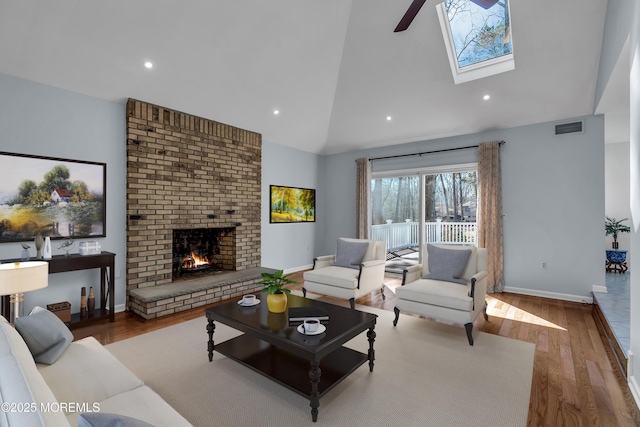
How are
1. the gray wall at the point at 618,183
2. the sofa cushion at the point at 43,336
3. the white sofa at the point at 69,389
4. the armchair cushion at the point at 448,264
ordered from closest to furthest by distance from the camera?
the white sofa at the point at 69,389 → the sofa cushion at the point at 43,336 → the armchair cushion at the point at 448,264 → the gray wall at the point at 618,183

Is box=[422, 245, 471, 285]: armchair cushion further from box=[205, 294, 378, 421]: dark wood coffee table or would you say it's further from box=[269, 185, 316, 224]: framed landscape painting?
box=[269, 185, 316, 224]: framed landscape painting

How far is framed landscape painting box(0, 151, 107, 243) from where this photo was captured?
3.25 m

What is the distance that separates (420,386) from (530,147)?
4253mm

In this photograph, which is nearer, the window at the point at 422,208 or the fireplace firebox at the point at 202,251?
the fireplace firebox at the point at 202,251

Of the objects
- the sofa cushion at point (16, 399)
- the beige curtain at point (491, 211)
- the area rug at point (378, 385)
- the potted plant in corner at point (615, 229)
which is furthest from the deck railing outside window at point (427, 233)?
the sofa cushion at point (16, 399)

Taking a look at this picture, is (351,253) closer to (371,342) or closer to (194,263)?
(371,342)

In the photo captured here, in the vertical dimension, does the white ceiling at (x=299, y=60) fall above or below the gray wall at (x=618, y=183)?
above

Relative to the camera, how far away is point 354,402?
2168mm

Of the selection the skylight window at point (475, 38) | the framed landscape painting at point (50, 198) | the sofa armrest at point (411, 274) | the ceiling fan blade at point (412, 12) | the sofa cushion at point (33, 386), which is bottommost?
the sofa armrest at point (411, 274)

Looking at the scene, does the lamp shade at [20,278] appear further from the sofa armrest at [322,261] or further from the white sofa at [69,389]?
the sofa armrest at [322,261]

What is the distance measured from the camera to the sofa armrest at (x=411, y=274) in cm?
368

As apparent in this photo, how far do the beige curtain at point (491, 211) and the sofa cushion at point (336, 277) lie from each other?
2.40 meters

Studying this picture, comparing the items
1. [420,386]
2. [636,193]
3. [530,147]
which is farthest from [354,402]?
[530,147]

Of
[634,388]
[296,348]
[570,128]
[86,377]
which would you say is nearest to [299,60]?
[296,348]
